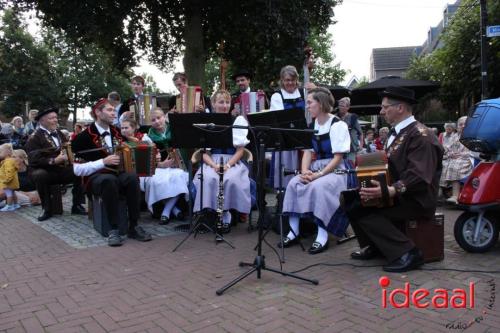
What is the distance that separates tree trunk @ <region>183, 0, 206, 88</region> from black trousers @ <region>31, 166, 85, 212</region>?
6552mm

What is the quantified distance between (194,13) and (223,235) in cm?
951

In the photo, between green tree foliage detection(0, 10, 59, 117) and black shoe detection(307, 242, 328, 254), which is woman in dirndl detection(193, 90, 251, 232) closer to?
black shoe detection(307, 242, 328, 254)

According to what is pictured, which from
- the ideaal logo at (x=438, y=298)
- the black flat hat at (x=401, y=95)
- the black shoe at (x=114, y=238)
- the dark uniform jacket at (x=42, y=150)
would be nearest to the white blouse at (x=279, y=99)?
the black flat hat at (x=401, y=95)

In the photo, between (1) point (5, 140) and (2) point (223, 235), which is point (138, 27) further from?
(2) point (223, 235)

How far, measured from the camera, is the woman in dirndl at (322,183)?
17.5 feet

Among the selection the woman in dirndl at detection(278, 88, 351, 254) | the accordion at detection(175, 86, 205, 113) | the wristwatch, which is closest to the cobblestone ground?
the woman in dirndl at detection(278, 88, 351, 254)

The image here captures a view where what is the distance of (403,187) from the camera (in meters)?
4.33

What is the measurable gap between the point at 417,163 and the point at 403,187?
0.27m

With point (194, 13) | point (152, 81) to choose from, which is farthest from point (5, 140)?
point (152, 81)

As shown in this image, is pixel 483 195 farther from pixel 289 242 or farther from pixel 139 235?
pixel 139 235

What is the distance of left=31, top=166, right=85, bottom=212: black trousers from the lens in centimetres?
762

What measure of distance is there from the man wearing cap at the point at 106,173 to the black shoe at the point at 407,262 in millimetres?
3080

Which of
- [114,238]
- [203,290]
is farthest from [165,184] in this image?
[203,290]

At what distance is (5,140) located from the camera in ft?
39.4
